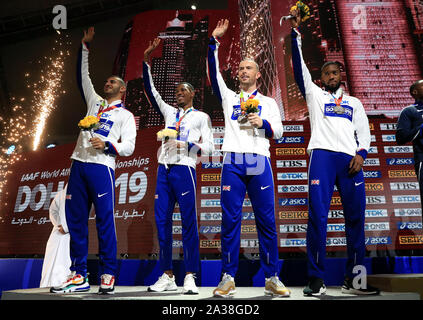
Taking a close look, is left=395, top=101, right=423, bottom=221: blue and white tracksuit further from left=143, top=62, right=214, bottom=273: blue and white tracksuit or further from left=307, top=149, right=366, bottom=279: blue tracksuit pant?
left=143, top=62, right=214, bottom=273: blue and white tracksuit

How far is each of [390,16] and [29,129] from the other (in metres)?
8.15

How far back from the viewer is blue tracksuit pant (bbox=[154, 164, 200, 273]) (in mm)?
3186

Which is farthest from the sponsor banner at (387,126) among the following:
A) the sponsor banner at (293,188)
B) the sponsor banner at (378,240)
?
the sponsor banner at (378,240)

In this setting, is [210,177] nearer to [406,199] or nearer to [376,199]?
[376,199]

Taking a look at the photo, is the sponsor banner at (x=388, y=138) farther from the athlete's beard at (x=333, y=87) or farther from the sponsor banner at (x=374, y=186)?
the athlete's beard at (x=333, y=87)

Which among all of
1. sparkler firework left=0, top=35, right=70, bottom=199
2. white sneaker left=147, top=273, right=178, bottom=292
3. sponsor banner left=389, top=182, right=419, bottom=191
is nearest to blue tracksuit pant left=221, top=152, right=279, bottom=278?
white sneaker left=147, top=273, right=178, bottom=292

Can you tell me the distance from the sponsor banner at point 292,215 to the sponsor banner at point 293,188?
31 centimetres

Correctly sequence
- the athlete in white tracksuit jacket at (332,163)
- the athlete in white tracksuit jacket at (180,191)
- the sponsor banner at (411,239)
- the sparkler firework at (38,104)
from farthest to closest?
the sparkler firework at (38,104) → the sponsor banner at (411,239) → the athlete in white tracksuit jacket at (180,191) → the athlete in white tracksuit jacket at (332,163)

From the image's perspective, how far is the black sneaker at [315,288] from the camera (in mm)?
2611

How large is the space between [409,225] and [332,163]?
7.80 feet

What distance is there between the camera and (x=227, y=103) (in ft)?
10.0

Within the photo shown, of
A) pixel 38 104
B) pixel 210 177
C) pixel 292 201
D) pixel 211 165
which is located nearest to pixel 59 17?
pixel 38 104

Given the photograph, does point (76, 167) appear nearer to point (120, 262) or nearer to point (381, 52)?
point (120, 262)

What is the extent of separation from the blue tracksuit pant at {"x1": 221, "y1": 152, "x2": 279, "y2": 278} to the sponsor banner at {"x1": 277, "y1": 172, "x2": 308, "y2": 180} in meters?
2.01
